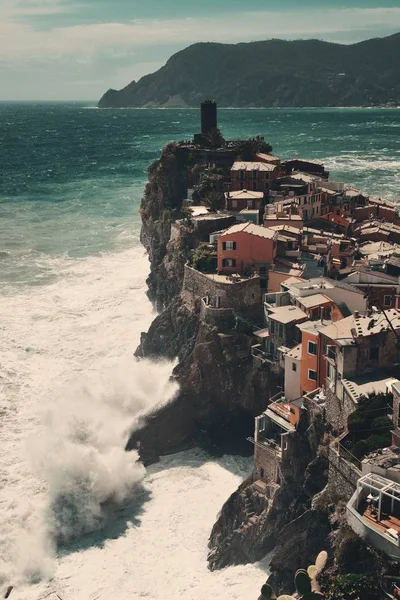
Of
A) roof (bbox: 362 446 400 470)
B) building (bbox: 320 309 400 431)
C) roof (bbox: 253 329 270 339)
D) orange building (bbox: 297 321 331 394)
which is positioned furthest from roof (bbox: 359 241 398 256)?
roof (bbox: 362 446 400 470)

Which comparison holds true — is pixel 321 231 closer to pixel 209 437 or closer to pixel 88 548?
pixel 209 437

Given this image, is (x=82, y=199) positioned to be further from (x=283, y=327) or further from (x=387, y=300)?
(x=387, y=300)

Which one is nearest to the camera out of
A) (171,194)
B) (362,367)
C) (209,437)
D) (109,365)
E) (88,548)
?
(362,367)

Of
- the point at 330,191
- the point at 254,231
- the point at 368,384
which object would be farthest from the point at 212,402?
the point at 330,191

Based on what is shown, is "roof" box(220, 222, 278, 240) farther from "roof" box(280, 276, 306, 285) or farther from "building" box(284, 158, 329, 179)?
"building" box(284, 158, 329, 179)

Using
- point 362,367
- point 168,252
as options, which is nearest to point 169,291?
point 168,252

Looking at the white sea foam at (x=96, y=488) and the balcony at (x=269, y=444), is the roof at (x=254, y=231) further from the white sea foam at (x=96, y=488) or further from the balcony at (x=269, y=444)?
the balcony at (x=269, y=444)

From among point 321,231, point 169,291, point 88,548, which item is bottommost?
point 88,548
